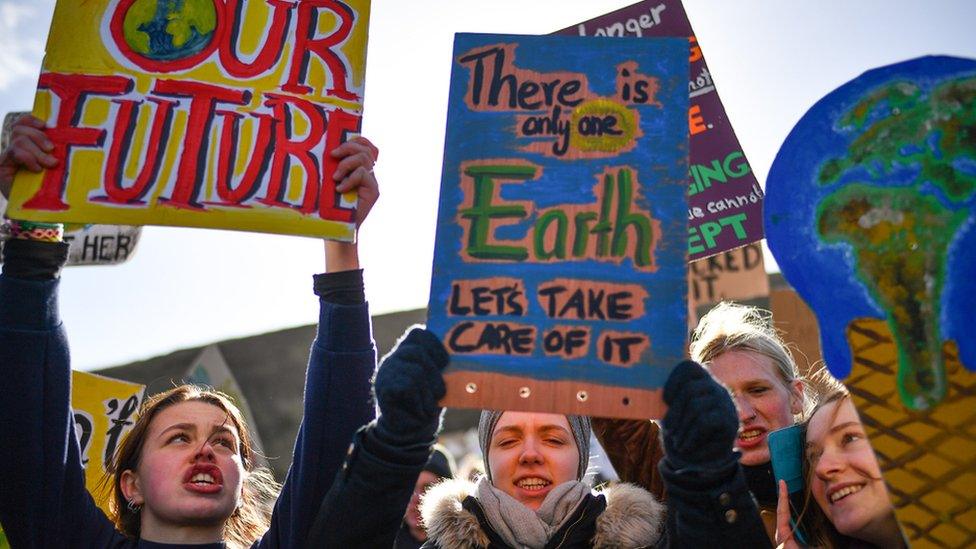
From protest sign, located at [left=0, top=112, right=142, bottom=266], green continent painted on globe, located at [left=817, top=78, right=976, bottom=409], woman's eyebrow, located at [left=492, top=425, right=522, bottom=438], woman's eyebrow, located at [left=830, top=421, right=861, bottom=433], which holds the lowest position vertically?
woman's eyebrow, located at [left=492, top=425, right=522, bottom=438]

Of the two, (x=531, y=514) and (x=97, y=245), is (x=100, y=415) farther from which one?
(x=531, y=514)

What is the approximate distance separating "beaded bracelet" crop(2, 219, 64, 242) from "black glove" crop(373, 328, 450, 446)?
38.9 inches

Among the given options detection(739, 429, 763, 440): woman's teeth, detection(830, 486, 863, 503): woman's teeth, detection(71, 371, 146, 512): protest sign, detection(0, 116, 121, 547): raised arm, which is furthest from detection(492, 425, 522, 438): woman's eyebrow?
detection(71, 371, 146, 512): protest sign

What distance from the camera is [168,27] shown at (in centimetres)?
255

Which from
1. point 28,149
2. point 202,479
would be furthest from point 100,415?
point 28,149

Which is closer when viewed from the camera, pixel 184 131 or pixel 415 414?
pixel 415 414

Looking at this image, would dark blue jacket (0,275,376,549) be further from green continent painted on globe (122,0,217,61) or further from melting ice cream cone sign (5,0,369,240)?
green continent painted on globe (122,0,217,61)

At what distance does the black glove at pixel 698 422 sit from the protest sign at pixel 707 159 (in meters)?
1.50

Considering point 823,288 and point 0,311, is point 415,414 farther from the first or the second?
point 0,311

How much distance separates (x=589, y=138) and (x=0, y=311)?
56.1 inches

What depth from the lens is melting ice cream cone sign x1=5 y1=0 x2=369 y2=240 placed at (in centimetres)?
235

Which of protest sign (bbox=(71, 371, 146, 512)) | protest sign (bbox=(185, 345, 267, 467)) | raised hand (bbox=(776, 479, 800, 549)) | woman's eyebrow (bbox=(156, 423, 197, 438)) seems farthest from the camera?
protest sign (bbox=(185, 345, 267, 467))

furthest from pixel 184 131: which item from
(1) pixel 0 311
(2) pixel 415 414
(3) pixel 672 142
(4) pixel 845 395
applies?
(4) pixel 845 395

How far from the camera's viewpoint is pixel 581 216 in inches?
83.7
